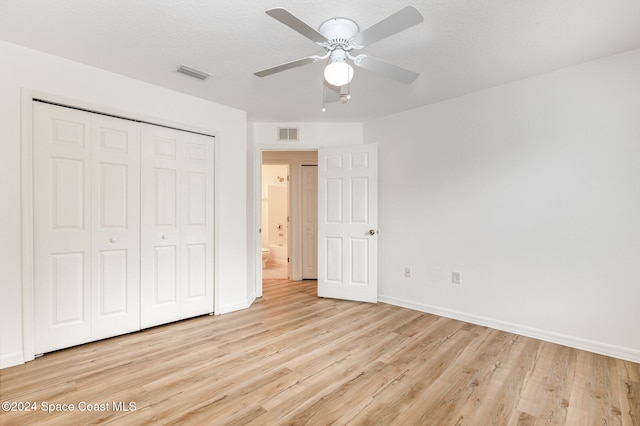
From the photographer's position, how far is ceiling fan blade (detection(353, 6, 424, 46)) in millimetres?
1453

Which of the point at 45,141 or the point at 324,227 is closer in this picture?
A: the point at 45,141

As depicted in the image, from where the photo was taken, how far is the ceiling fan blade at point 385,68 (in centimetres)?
198

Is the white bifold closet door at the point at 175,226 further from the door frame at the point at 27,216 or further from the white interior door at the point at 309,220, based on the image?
the white interior door at the point at 309,220

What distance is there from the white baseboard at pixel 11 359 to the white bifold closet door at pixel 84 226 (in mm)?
128

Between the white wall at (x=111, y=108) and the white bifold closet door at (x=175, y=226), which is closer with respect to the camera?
the white wall at (x=111, y=108)

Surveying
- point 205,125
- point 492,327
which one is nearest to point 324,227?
point 205,125

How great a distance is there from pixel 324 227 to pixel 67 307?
2.89 metres

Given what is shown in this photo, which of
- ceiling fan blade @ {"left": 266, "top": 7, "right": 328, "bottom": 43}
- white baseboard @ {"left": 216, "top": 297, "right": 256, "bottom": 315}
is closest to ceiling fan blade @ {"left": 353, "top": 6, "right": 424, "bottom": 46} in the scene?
ceiling fan blade @ {"left": 266, "top": 7, "right": 328, "bottom": 43}

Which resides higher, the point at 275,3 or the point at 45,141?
the point at 275,3

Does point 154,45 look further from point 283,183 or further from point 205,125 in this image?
point 283,183

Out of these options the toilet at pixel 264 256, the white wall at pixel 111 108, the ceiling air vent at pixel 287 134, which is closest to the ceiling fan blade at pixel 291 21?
the white wall at pixel 111 108

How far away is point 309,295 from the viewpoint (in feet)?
14.5

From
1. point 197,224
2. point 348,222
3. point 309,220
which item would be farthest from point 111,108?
point 309,220

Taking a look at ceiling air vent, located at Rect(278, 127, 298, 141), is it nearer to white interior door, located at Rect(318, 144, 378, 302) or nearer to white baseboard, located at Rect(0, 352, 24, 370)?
white interior door, located at Rect(318, 144, 378, 302)
